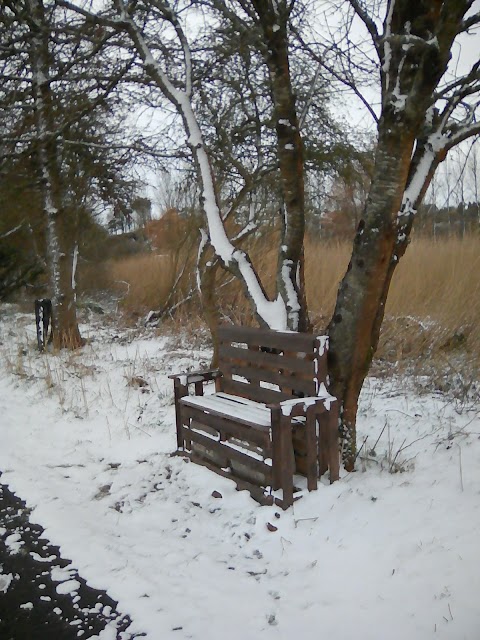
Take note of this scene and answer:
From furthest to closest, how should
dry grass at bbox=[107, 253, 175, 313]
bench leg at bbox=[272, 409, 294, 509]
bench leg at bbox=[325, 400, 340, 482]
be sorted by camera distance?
dry grass at bbox=[107, 253, 175, 313]
bench leg at bbox=[325, 400, 340, 482]
bench leg at bbox=[272, 409, 294, 509]

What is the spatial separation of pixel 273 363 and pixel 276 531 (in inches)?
45.3

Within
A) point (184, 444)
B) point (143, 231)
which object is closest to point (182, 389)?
point (184, 444)

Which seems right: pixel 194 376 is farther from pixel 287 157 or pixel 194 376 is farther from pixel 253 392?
pixel 287 157

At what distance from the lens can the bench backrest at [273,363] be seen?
11.8 ft

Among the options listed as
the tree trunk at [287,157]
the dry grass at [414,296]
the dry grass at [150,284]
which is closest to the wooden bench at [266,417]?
the tree trunk at [287,157]

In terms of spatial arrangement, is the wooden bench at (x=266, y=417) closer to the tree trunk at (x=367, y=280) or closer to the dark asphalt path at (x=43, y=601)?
the tree trunk at (x=367, y=280)

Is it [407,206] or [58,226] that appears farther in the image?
[58,226]

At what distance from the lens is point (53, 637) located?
2.45 meters

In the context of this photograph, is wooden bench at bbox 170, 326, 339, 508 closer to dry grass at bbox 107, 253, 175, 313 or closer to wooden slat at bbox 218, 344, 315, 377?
wooden slat at bbox 218, 344, 315, 377

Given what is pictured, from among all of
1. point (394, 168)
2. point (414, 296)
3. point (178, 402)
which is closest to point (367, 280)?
point (394, 168)

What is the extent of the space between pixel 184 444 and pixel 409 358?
10.2 feet

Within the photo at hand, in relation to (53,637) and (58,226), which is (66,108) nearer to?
(58,226)

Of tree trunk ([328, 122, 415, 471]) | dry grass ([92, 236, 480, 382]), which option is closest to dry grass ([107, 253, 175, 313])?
dry grass ([92, 236, 480, 382])

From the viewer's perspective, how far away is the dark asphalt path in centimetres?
249
